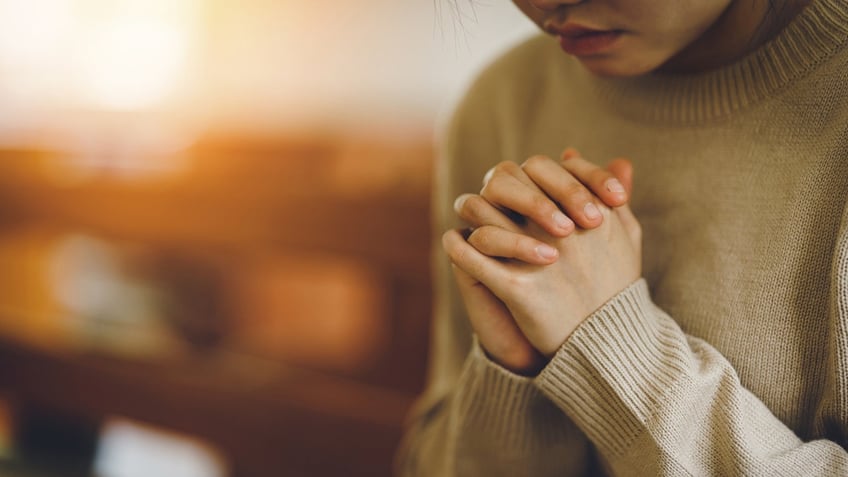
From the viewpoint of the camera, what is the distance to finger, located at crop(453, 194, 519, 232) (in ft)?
1.82

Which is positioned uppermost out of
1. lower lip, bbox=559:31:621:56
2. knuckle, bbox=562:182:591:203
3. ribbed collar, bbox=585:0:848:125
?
lower lip, bbox=559:31:621:56

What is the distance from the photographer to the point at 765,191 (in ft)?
1.85

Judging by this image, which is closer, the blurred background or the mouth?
the mouth

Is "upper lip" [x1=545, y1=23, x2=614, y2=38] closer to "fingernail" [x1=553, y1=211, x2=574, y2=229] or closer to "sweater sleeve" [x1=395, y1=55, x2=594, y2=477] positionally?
"fingernail" [x1=553, y1=211, x2=574, y2=229]

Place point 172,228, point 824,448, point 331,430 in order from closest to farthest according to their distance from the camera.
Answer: point 824,448
point 331,430
point 172,228

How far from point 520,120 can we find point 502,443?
0.39m

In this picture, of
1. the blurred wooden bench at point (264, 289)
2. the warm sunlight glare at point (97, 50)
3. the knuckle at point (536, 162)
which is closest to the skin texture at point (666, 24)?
the knuckle at point (536, 162)

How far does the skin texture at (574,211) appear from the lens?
529 mm

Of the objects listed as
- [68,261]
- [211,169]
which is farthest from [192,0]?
[68,261]

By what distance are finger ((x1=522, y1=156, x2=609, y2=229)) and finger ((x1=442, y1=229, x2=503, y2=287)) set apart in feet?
0.24

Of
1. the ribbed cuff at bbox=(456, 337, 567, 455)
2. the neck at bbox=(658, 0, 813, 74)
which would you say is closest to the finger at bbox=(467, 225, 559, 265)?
the ribbed cuff at bbox=(456, 337, 567, 455)

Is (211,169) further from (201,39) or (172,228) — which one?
(201,39)

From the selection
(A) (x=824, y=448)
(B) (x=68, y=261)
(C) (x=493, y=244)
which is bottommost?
(B) (x=68, y=261)

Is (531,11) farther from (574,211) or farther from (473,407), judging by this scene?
(473,407)
